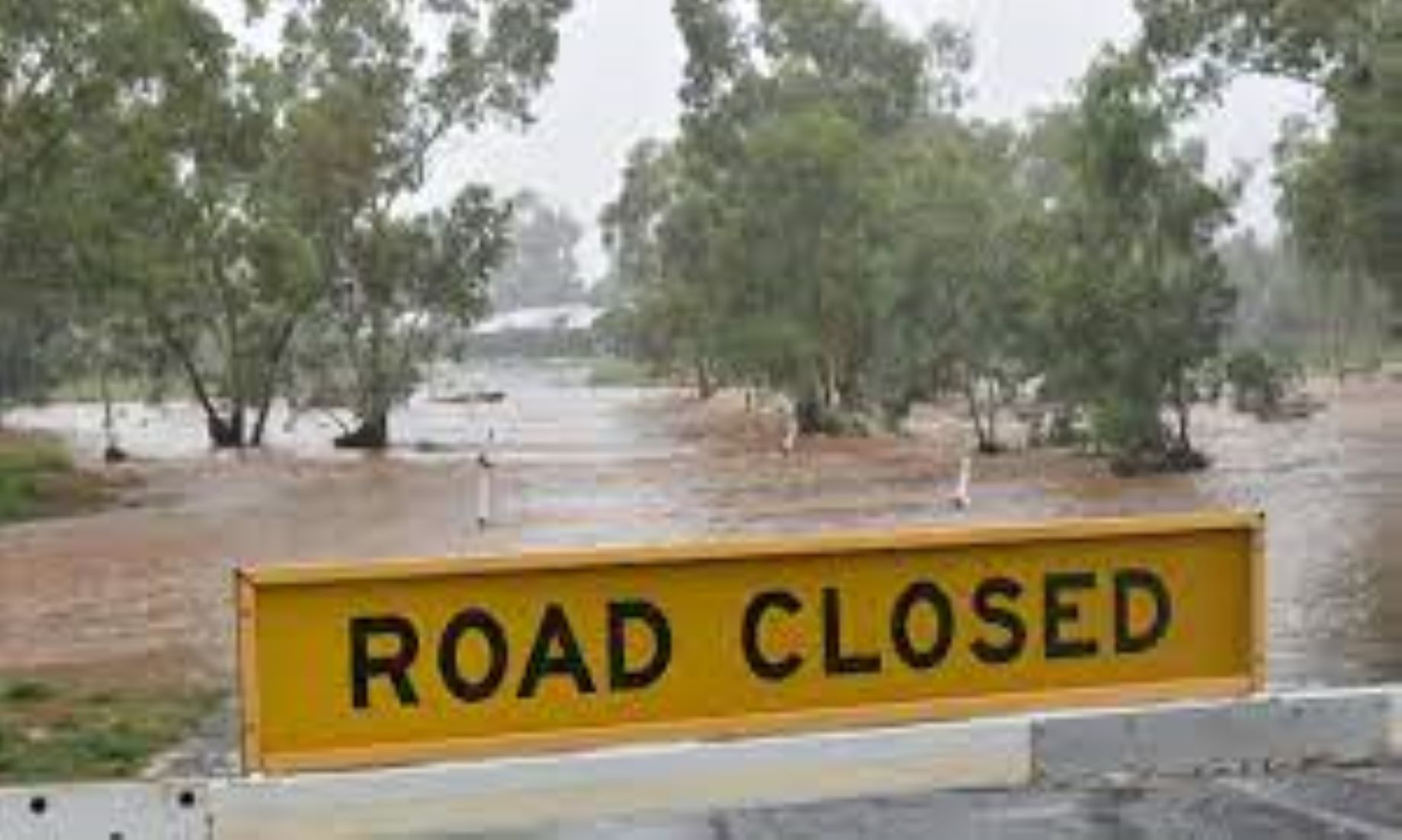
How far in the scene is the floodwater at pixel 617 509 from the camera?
787 inches

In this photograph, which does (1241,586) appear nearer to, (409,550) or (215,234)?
(409,550)

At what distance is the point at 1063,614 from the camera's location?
22.1ft

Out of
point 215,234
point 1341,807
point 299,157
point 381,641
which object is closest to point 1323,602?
point 1341,807

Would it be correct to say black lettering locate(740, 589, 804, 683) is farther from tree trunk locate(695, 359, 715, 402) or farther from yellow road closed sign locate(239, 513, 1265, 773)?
tree trunk locate(695, 359, 715, 402)

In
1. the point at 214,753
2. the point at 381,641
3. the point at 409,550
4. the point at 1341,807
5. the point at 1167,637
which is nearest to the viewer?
the point at 381,641

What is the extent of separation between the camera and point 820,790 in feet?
21.1

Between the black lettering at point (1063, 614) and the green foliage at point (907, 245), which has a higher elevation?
the green foliage at point (907, 245)

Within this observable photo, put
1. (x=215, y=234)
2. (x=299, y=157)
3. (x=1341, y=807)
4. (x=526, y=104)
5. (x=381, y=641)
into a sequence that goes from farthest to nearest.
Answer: (x=526, y=104), (x=299, y=157), (x=215, y=234), (x=1341, y=807), (x=381, y=641)

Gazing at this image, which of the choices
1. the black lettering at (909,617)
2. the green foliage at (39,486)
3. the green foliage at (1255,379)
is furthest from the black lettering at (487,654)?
the green foliage at (1255,379)

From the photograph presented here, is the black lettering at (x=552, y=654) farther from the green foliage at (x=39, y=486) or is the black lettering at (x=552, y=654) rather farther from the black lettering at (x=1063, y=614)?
the green foliage at (x=39, y=486)

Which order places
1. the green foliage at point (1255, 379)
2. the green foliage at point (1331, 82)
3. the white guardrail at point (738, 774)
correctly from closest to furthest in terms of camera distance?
1. the white guardrail at point (738, 774)
2. the green foliage at point (1331, 82)
3. the green foliage at point (1255, 379)

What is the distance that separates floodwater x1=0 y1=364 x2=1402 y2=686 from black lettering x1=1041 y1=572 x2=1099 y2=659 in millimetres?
7174

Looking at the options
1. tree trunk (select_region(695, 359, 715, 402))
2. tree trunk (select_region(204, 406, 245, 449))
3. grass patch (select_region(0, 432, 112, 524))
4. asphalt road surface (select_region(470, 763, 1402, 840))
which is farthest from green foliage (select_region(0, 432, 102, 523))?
tree trunk (select_region(695, 359, 715, 402))

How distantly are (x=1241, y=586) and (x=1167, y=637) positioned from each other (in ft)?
0.83
